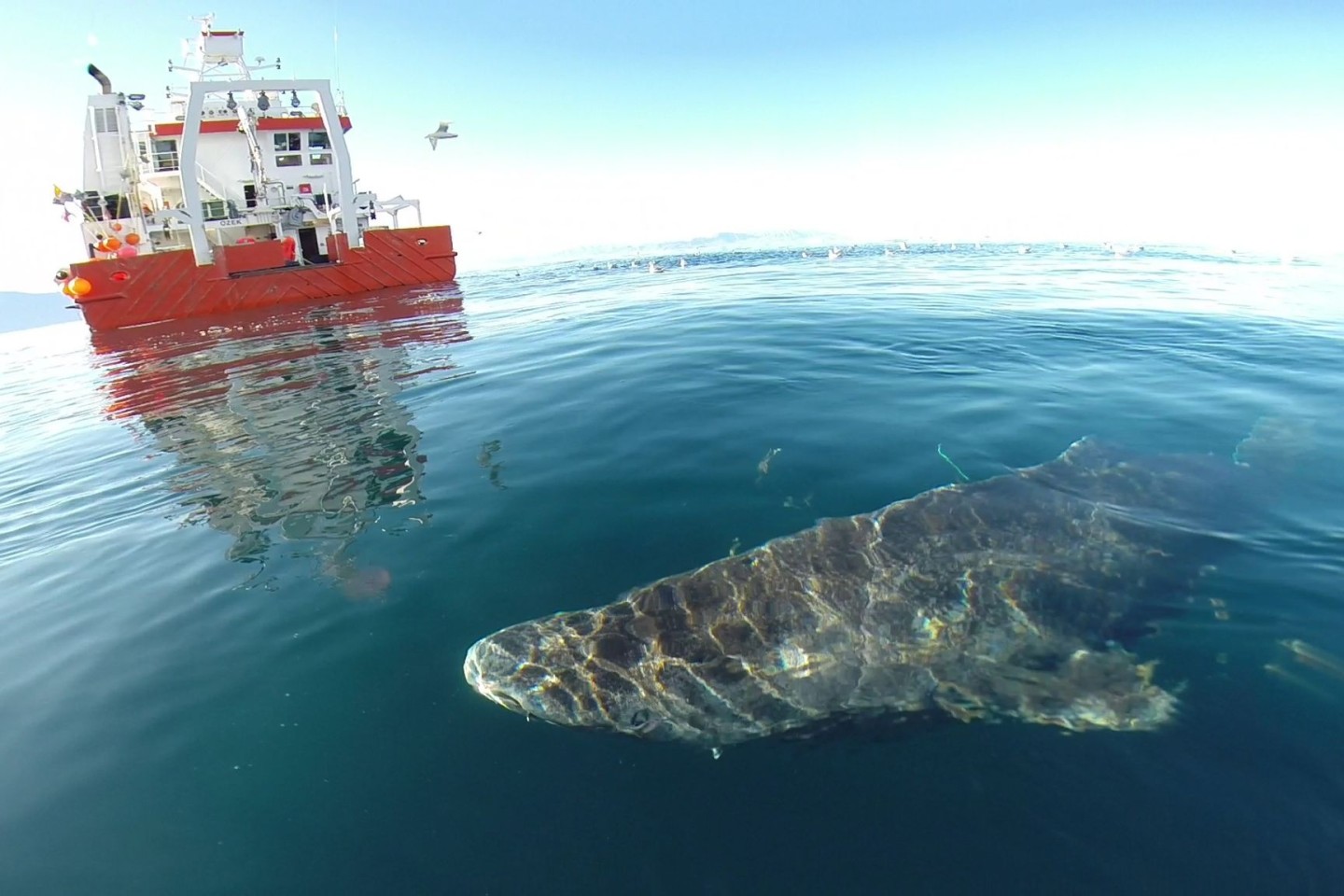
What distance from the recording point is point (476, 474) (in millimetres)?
7527

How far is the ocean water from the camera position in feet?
10.6

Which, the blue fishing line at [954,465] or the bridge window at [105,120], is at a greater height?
the bridge window at [105,120]

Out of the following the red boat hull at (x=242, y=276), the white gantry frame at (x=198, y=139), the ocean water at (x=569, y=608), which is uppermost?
the white gantry frame at (x=198, y=139)

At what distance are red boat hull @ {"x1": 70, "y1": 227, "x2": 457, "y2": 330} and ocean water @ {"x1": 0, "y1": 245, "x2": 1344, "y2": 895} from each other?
22825 millimetres

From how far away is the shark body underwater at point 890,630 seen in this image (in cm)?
418

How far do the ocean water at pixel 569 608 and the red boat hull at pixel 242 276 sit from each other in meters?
22.8

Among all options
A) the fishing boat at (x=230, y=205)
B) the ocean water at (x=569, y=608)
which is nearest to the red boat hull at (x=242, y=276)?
the fishing boat at (x=230, y=205)

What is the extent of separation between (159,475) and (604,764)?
8.91 m

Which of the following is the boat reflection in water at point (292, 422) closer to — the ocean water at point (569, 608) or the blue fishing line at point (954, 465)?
the ocean water at point (569, 608)

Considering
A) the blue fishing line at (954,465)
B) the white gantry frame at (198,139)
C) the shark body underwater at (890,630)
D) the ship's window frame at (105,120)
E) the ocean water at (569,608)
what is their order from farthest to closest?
the ship's window frame at (105,120) < the white gantry frame at (198,139) < the blue fishing line at (954,465) < the shark body underwater at (890,630) < the ocean water at (569,608)

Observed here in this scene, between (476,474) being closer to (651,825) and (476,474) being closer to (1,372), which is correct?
(651,825)

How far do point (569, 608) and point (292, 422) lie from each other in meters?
8.28

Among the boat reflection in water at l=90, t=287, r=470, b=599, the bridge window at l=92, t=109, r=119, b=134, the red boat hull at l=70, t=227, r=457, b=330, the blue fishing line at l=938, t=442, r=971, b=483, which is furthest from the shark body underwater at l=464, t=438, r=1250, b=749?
the bridge window at l=92, t=109, r=119, b=134

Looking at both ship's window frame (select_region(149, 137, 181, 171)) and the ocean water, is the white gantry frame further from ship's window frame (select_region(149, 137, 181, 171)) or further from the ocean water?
the ocean water
